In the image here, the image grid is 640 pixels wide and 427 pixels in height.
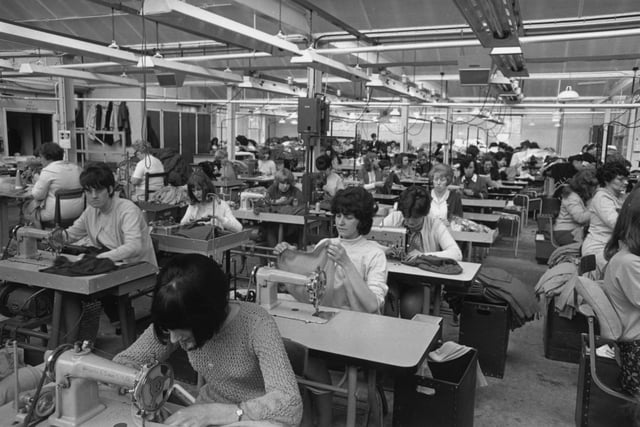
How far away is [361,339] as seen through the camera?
1859 mm

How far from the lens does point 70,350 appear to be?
1229 mm

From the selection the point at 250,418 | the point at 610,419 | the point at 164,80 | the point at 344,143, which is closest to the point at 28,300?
the point at 250,418

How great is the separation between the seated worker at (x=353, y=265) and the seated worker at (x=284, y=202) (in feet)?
7.65

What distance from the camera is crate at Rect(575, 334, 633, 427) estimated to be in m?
2.26

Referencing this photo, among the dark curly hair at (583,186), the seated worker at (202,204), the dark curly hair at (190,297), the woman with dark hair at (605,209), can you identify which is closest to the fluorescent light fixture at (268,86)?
the seated worker at (202,204)

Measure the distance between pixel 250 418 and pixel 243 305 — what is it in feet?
0.93

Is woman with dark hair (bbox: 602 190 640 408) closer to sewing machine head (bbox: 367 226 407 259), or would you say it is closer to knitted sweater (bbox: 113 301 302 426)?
sewing machine head (bbox: 367 226 407 259)

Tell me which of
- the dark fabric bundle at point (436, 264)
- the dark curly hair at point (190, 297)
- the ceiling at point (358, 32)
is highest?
the ceiling at point (358, 32)

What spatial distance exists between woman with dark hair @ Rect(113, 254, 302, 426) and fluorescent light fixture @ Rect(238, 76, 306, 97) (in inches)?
287

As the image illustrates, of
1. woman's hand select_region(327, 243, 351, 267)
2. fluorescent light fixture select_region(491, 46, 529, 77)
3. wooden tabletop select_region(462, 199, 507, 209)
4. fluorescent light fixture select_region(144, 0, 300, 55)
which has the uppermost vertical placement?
fluorescent light fixture select_region(144, 0, 300, 55)

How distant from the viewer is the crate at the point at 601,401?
88.9 inches

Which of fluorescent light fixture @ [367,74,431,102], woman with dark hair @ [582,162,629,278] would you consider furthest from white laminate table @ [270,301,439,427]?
fluorescent light fixture @ [367,74,431,102]

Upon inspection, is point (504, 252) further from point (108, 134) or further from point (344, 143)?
point (344, 143)

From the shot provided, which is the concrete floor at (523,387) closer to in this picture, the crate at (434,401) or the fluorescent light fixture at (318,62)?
the crate at (434,401)
